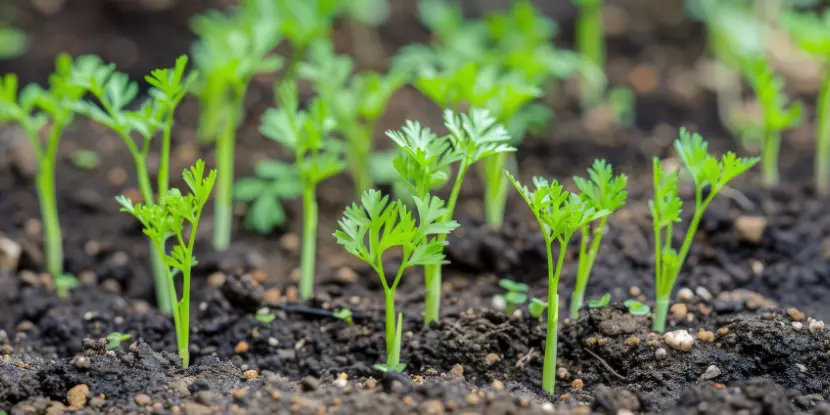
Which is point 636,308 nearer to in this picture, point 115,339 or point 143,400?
point 143,400

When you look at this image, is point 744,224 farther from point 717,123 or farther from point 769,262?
point 717,123

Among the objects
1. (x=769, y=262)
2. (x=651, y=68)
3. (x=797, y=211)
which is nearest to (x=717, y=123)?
(x=651, y=68)

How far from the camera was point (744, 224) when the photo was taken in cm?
279

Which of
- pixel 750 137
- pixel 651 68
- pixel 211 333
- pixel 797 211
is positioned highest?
pixel 651 68

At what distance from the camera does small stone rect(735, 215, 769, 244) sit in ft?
9.12

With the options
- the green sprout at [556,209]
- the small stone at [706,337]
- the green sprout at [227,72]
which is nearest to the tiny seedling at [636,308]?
the small stone at [706,337]

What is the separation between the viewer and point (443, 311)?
8.25 ft

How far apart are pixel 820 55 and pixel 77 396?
8.92 feet

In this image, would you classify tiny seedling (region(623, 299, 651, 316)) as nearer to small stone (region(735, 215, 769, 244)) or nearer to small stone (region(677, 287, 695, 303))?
small stone (region(677, 287, 695, 303))

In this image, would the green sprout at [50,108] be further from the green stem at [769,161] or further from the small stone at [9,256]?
the green stem at [769,161]

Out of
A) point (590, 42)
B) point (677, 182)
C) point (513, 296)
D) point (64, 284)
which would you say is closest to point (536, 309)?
point (513, 296)

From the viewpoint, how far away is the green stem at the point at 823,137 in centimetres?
310

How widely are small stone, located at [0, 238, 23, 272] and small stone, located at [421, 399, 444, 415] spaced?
1657mm

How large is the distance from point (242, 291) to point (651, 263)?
1269 millimetres
